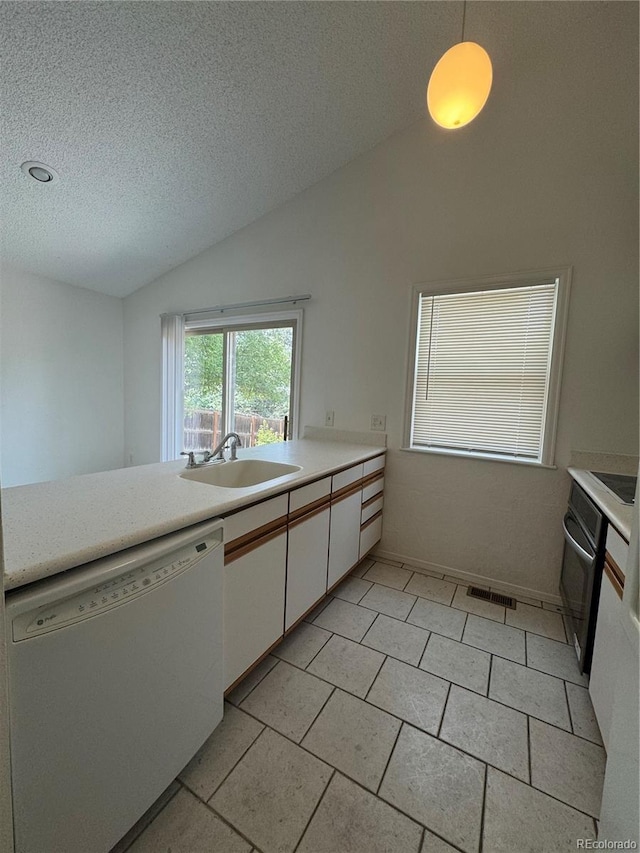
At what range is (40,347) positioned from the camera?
3.42 meters

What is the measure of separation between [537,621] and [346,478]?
1.45 m

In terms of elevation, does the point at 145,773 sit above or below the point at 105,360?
below

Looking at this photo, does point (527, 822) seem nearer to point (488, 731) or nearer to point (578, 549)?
point (488, 731)

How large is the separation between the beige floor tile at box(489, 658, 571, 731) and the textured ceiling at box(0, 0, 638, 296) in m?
3.14

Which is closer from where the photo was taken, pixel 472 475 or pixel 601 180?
pixel 601 180

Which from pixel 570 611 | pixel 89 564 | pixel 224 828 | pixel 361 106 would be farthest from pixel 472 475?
pixel 361 106

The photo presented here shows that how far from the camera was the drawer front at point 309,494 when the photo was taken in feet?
5.20

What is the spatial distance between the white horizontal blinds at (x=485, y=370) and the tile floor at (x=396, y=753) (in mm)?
1236

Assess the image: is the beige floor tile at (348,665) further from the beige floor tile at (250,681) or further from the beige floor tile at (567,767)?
the beige floor tile at (567,767)

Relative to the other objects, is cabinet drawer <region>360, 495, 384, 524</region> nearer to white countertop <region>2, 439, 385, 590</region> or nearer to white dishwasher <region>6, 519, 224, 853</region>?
white countertop <region>2, 439, 385, 590</region>

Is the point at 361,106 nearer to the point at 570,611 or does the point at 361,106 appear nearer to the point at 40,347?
the point at 570,611

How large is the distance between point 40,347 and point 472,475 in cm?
430

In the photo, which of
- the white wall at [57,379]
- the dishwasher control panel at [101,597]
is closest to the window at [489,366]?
the dishwasher control panel at [101,597]

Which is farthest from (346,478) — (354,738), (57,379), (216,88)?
(57,379)
